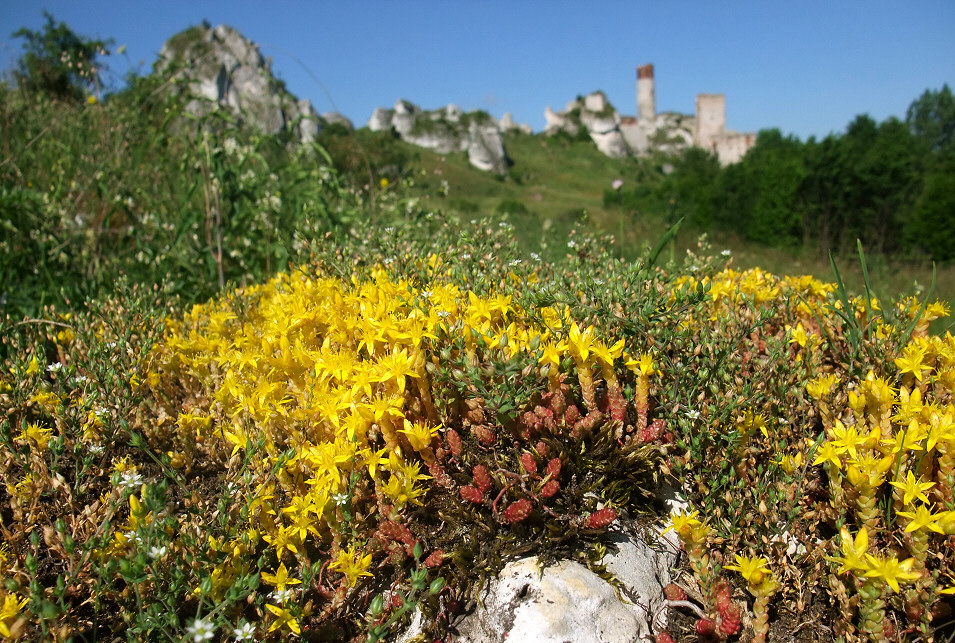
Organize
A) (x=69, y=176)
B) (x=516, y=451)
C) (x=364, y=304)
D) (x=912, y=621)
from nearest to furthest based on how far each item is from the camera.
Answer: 1. (x=912, y=621)
2. (x=516, y=451)
3. (x=364, y=304)
4. (x=69, y=176)

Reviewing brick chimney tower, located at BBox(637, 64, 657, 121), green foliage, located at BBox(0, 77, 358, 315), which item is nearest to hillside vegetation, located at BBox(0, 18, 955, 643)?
green foliage, located at BBox(0, 77, 358, 315)

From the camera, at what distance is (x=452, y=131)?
57156 mm

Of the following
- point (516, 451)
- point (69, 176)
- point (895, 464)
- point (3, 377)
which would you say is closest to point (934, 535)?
point (895, 464)

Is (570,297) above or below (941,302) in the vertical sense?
above

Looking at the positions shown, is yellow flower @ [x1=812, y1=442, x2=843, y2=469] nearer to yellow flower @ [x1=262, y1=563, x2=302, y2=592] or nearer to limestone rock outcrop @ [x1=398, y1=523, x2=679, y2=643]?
limestone rock outcrop @ [x1=398, y1=523, x2=679, y2=643]

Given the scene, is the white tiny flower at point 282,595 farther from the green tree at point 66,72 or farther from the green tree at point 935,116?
the green tree at point 935,116

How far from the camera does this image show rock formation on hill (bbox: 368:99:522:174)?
175 ft

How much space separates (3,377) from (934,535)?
3162 millimetres

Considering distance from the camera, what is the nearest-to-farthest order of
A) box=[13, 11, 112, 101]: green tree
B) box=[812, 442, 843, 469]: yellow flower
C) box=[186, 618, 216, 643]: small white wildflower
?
box=[186, 618, 216, 643]: small white wildflower
box=[812, 442, 843, 469]: yellow flower
box=[13, 11, 112, 101]: green tree

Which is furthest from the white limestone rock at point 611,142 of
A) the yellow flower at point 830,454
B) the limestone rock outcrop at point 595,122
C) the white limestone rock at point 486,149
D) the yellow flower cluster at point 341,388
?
the yellow flower at point 830,454

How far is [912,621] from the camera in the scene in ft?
4.77

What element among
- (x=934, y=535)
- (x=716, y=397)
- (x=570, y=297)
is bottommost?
(x=934, y=535)

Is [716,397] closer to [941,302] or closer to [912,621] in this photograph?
[912,621]

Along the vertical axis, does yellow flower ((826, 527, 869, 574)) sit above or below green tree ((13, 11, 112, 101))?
below
